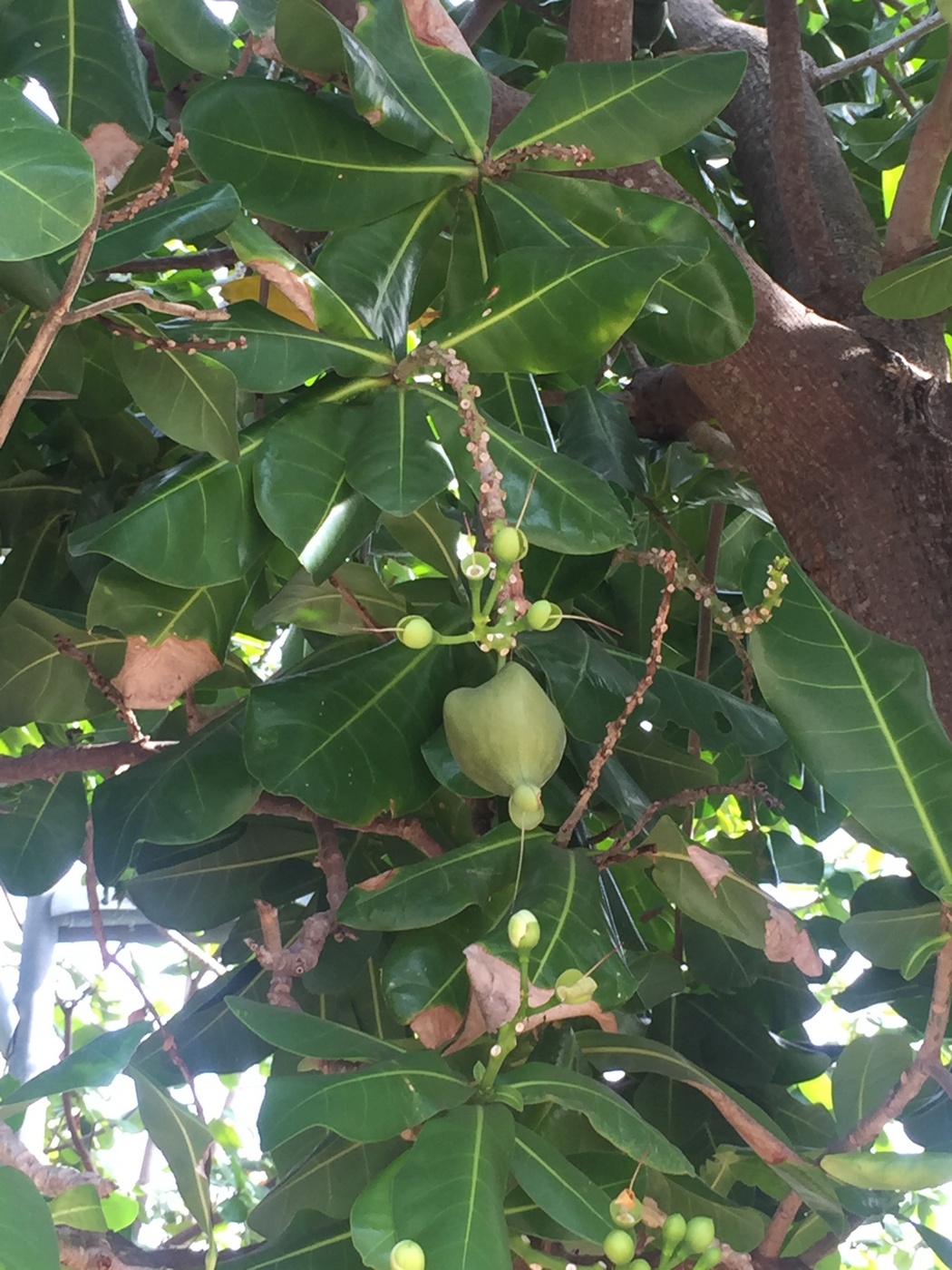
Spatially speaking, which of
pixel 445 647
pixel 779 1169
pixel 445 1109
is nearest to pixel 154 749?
pixel 445 647

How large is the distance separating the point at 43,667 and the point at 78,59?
17.1 inches

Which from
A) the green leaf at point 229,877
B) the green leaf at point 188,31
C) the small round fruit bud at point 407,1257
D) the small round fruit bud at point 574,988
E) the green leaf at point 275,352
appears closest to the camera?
the small round fruit bud at point 407,1257

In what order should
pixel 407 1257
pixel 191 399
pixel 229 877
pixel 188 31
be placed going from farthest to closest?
pixel 229 877
pixel 188 31
pixel 191 399
pixel 407 1257

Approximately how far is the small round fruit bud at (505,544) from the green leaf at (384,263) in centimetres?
25

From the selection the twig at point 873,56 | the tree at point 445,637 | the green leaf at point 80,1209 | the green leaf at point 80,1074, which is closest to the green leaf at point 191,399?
the tree at point 445,637

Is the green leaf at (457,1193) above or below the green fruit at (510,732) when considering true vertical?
below

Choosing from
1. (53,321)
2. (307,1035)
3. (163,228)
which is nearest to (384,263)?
(163,228)

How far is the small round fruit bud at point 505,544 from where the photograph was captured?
55 cm

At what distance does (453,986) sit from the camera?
28.2 inches

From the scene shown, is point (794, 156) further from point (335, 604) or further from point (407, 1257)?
point (407, 1257)

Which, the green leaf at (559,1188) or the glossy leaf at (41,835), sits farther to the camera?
the glossy leaf at (41,835)

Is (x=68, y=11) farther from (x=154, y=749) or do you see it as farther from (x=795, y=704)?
(x=795, y=704)

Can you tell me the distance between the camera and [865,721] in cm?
70

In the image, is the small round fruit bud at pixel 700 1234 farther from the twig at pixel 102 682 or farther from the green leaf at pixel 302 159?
the green leaf at pixel 302 159
